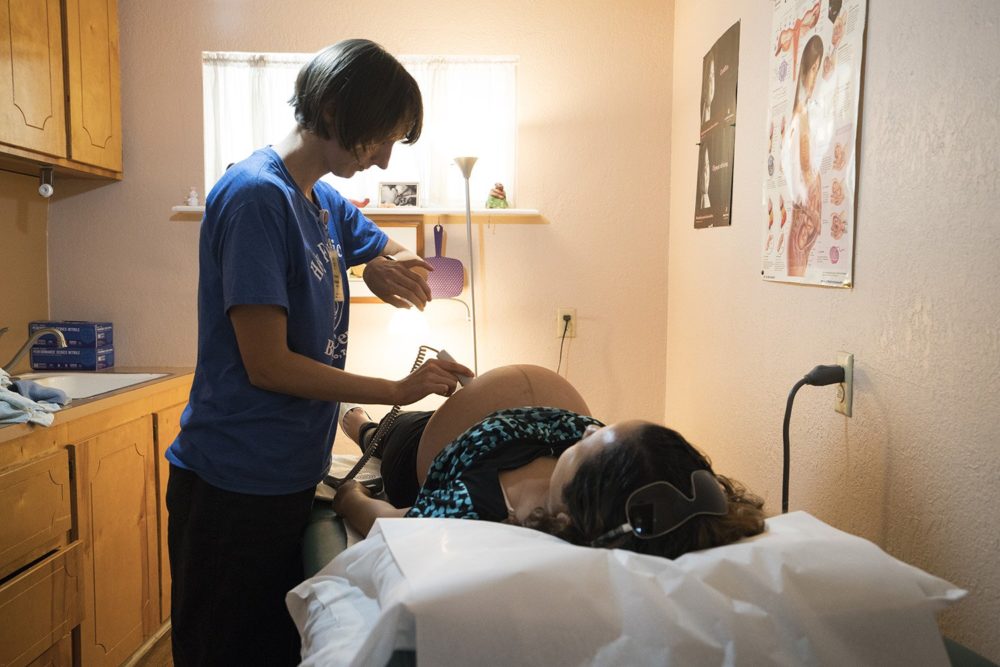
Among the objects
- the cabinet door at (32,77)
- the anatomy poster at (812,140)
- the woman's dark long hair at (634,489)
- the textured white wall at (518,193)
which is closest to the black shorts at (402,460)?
the woman's dark long hair at (634,489)

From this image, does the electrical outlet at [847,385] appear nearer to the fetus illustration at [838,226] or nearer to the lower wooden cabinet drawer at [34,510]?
the fetus illustration at [838,226]

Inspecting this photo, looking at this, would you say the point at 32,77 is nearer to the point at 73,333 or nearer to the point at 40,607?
the point at 73,333

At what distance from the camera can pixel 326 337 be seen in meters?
1.35

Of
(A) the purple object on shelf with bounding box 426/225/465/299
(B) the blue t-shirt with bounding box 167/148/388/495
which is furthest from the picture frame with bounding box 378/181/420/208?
(B) the blue t-shirt with bounding box 167/148/388/495

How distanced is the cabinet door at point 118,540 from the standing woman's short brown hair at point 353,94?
Answer: 1.29m

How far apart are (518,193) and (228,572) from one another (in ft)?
6.12

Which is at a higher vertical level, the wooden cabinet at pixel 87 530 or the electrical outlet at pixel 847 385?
the electrical outlet at pixel 847 385

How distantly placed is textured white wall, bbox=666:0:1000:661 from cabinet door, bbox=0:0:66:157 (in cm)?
199

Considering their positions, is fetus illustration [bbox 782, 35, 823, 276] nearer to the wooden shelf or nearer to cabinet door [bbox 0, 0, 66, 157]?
the wooden shelf

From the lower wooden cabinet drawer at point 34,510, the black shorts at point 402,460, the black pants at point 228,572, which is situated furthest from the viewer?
the lower wooden cabinet drawer at point 34,510

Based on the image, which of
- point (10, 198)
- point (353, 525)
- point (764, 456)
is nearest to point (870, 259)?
point (764, 456)

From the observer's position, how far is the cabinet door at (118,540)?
6.84 feet

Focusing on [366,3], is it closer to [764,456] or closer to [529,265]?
[529,265]

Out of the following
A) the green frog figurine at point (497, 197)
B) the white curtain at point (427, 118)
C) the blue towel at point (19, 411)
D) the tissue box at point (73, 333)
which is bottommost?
the blue towel at point (19, 411)
